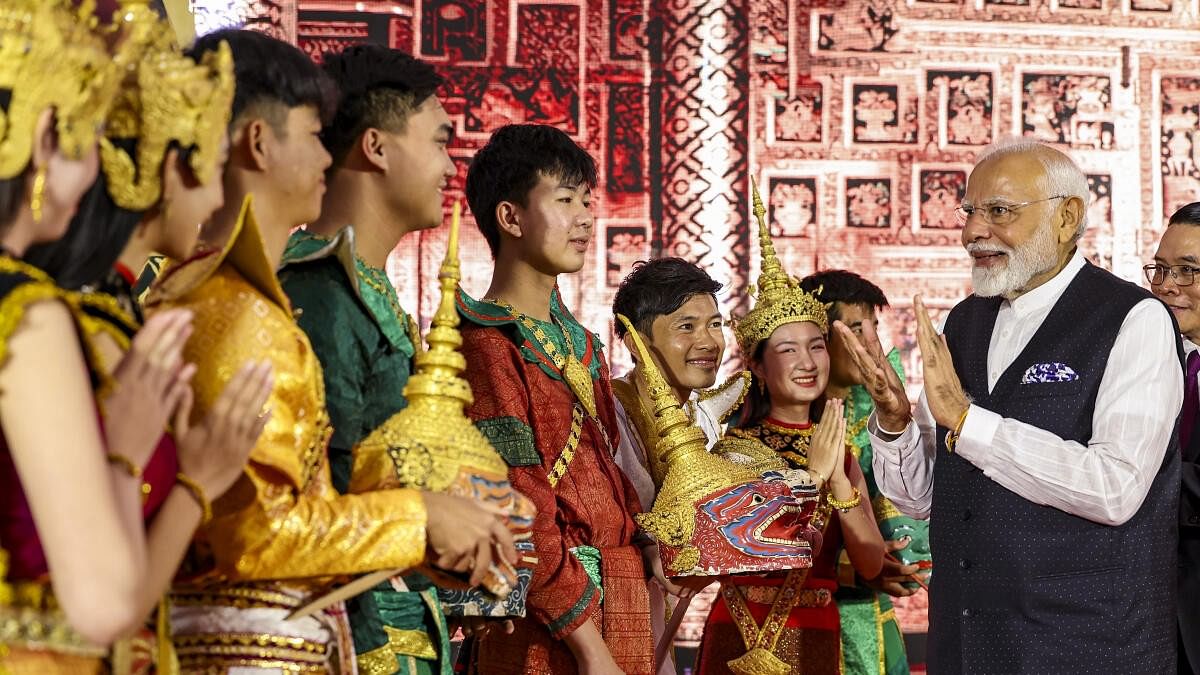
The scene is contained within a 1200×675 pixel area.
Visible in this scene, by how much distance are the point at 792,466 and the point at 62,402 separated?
257cm

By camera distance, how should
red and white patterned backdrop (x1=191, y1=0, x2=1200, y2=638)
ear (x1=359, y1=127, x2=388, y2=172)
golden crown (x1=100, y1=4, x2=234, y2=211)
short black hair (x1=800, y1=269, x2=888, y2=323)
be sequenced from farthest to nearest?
red and white patterned backdrop (x1=191, y1=0, x2=1200, y2=638) → short black hair (x1=800, y1=269, x2=888, y2=323) → ear (x1=359, y1=127, x2=388, y2=172) → golden crown (x1=100, y1=4, x2=234, y2=211)

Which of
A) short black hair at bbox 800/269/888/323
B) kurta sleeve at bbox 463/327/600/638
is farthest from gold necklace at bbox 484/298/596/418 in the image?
short black hair at bbox 800/269/888/323

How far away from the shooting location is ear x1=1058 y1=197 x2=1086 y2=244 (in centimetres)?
313

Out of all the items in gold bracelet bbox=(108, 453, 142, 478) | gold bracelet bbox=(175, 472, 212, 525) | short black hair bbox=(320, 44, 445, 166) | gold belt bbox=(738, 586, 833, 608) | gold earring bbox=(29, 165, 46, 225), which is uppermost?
short black hair bbox=(320, 44, 445, 166)

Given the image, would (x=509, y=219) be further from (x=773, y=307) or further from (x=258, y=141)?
(x=258, y=141)

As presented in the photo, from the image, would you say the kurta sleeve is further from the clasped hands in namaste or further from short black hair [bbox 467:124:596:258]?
the clasped hands in namaste

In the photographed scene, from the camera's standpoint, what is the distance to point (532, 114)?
5664mm

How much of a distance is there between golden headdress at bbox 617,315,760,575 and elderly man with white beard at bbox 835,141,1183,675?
474mm

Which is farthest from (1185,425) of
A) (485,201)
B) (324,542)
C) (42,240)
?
(42,240)

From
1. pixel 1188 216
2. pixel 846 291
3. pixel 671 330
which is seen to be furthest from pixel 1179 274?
pixel 671 330

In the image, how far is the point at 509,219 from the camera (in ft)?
9.70

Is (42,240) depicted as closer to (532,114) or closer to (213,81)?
(213,81)

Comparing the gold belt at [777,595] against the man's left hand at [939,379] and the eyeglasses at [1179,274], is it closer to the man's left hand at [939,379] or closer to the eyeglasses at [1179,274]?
the man's left hand at [939,379]

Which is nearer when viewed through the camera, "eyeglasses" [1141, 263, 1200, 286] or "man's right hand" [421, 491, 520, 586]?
"man's right hand" [421, 491, 520, 586]
